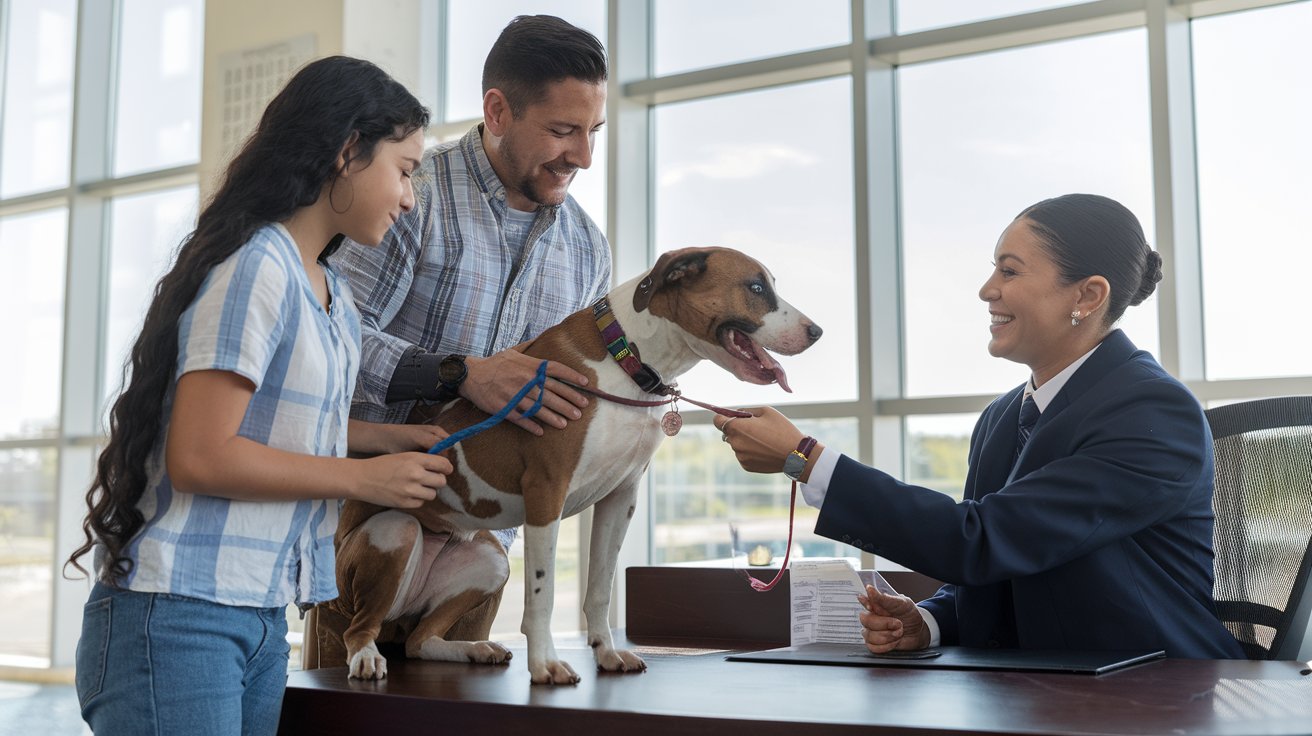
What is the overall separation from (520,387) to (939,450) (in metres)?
2.70

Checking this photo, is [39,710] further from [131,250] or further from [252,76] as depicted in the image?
[252,76]

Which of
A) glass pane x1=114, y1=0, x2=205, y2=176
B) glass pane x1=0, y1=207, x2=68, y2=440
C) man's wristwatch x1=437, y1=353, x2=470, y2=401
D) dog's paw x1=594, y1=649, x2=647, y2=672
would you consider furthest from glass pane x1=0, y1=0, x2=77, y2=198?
dog's paw x1=594, y1=649, x2=647, y2=672

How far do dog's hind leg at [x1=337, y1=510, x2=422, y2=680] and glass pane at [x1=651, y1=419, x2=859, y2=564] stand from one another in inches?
107

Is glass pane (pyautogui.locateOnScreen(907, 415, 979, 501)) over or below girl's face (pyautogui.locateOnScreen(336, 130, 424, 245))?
below

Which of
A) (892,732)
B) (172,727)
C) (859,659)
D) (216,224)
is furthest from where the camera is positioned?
(859,659)

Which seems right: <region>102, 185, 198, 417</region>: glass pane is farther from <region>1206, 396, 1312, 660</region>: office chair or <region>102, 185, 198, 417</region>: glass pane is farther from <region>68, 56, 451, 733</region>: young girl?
<region>1206, 396, 1312, 660</region>: office chair

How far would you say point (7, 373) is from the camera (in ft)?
21.8

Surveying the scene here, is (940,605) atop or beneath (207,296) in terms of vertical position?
beneath

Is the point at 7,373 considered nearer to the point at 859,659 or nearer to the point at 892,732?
the point at 859,659

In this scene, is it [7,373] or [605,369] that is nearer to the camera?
[605,369]

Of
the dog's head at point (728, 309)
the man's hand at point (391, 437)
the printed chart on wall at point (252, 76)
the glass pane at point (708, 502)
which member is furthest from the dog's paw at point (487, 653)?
the printed chart on wall at point (252, 76)

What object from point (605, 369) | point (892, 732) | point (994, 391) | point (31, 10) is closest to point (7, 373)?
point (31, 10)

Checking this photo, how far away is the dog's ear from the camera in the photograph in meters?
1.74

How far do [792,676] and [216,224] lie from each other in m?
0.93
